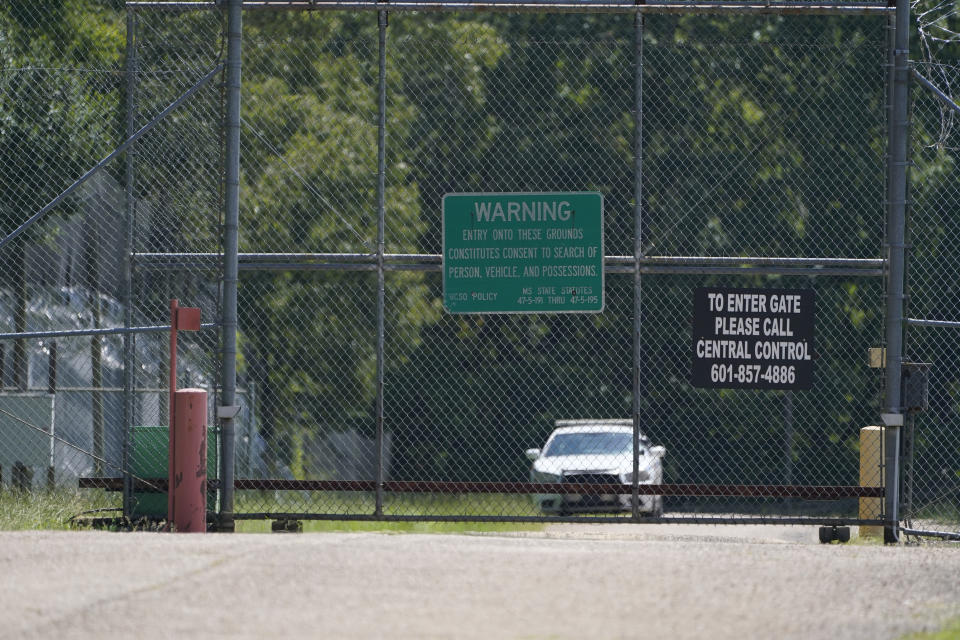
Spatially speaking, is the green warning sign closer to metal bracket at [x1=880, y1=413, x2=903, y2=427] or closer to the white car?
metal bracket at [x1=880, y1=413, x2=903, y2=427]

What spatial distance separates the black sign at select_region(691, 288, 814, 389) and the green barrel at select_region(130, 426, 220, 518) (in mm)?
3853

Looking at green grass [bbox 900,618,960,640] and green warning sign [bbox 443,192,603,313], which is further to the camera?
green warning sign [bbox 443,192,603,313]

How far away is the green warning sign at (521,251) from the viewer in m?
10.3

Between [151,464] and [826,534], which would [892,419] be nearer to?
[826,534]

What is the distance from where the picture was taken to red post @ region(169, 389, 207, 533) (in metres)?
10.1

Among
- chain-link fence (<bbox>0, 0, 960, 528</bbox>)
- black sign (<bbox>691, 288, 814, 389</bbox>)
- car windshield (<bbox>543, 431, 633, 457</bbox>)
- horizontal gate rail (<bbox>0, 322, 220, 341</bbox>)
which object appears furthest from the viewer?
chain-link fence (<bbox>0, 0, 960, 528</bbox>)

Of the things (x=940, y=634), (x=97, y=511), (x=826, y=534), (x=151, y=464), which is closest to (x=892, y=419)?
(x=826, y=534)

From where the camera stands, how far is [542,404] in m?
26.4

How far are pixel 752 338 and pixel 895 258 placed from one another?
3.95 ft

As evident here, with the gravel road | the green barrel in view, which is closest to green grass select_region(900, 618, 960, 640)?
the gravel road

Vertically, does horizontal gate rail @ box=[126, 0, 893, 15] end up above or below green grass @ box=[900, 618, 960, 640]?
above

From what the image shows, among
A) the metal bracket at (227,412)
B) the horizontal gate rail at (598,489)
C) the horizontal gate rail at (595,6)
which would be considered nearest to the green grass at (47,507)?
the metal bracket at (227,412)

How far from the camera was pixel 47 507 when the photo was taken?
1109 cm

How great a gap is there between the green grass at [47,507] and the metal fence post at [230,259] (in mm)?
1072
